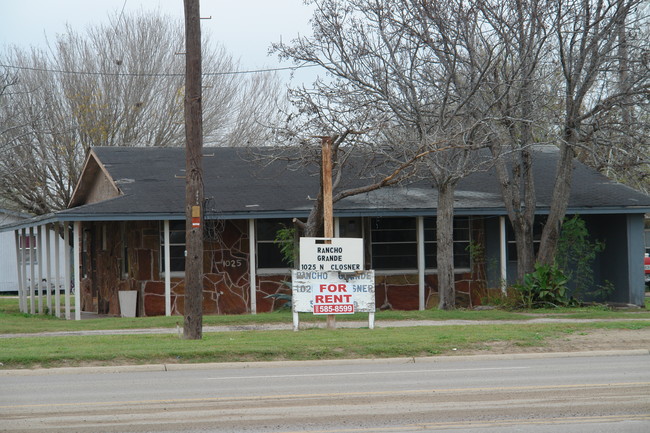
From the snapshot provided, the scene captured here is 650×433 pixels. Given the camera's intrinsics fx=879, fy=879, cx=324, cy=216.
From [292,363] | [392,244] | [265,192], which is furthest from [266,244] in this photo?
[292,363]

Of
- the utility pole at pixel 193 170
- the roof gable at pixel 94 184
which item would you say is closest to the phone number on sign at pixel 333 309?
the utility pole at pixel 193 170

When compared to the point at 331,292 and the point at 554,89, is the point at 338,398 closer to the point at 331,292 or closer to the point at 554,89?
the point at 331,292

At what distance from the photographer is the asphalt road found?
8.70 metres

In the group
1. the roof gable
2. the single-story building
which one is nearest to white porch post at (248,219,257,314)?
the single-story building

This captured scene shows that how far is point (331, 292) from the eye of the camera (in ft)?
59.9

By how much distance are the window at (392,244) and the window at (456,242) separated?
44cm

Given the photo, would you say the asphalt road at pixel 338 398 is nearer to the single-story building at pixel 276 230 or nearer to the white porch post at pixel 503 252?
the single-story building at pixel 276 230

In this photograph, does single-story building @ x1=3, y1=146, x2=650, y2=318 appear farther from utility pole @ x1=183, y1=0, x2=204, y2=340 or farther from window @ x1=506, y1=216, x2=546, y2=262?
utility pole @ x1=183, y1=0, x2=204, y2=340

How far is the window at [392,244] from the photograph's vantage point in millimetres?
25375

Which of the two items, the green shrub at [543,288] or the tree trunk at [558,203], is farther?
the green shrub at [543,288]

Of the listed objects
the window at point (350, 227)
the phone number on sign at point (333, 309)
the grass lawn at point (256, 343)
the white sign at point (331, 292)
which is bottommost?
the grass lawn at point (256, 343)

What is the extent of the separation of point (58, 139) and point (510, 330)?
2563cm

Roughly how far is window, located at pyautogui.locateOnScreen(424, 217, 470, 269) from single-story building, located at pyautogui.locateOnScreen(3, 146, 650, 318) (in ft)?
0.10

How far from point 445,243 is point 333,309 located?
5.39 meters
